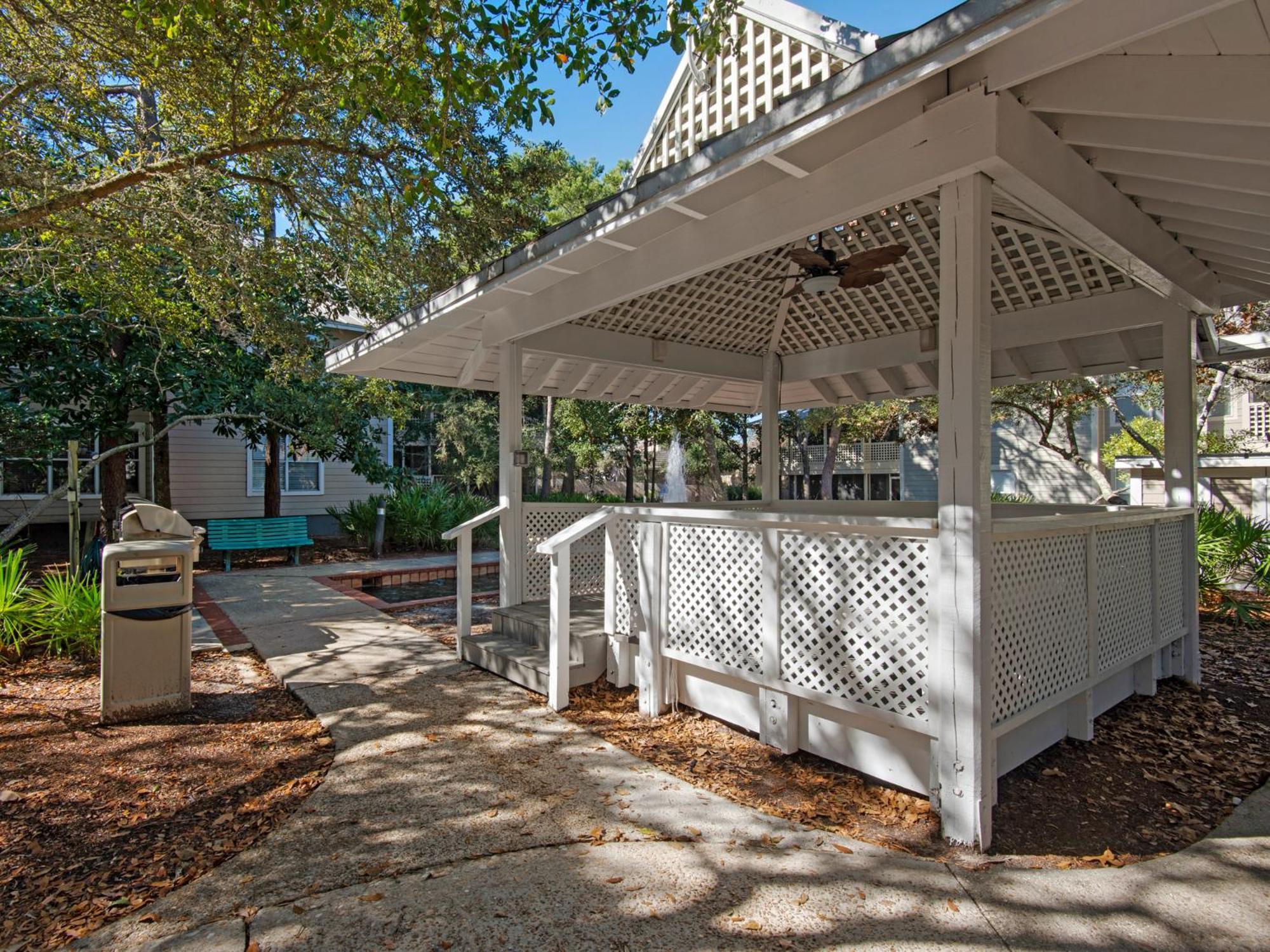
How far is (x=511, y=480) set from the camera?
5594mm

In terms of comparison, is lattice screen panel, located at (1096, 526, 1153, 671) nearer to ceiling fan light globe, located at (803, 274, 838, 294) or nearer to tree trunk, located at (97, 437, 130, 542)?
ceiling fan light globe, located at (803, 274, 838, 294)

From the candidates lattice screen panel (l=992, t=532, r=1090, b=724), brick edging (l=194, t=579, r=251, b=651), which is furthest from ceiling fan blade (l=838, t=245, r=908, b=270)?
brick edging (l=194, t=579, r=251, b=651)

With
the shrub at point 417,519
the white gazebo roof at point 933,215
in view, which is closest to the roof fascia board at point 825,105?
the white gazebo roof at point 933,215

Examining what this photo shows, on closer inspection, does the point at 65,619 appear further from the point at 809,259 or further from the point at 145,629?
the point at 809,259

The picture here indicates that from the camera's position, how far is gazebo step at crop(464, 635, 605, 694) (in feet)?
14.6

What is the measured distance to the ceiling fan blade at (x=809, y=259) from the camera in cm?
455

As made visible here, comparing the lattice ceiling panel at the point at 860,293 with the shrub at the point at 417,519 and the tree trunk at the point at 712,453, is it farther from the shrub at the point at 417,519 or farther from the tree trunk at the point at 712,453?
the tree trunk at the point at 712,453

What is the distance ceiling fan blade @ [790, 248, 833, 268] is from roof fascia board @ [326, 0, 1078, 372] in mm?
1622

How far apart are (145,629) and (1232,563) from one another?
10.7m

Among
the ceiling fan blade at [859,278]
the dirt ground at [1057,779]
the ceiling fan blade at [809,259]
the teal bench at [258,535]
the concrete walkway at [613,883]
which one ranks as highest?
the ceiling fan blade at [809,259]

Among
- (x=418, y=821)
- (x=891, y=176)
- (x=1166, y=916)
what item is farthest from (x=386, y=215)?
(x=1166, y=916)

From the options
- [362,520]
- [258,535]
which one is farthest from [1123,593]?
[362,520]

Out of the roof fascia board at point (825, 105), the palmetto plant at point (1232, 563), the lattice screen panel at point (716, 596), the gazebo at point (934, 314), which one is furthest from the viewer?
the palmetto plant at point (1232, 563)

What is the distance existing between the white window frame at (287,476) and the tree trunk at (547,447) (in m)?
4.88
